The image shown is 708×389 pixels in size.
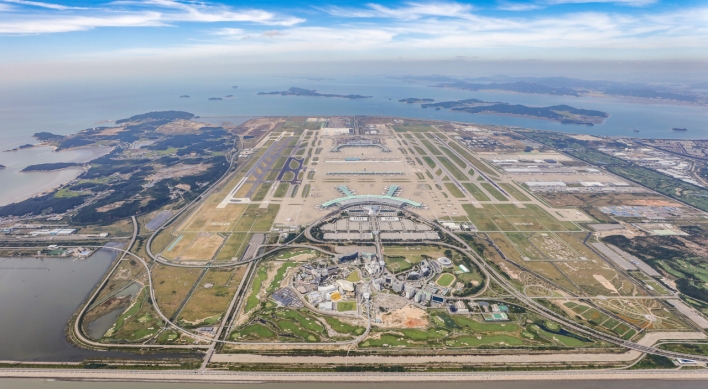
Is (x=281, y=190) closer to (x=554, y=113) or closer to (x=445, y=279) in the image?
(x=445, y=279)

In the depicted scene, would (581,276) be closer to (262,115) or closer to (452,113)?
(452,113)

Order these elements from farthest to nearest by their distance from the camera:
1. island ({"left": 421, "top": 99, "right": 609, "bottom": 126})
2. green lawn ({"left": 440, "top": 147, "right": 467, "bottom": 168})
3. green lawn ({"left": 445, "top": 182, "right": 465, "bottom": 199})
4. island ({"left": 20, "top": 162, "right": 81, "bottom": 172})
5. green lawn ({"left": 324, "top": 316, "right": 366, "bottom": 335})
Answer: island ({"left": 421, "top": 99, "right": 609, "bottom": 126})
green lawn ({"left": 440, "top": 147, "right": 467, "bottom": 168})
island ({"left": 20, "top": 162, "right": 81, "bottom": 172})
green lawn ({"left": 445, "top": 182, "right": 465, "bottom": 199})
green lawn ({"left": 324, "top": 316, "right": 366, "bottom": 335})

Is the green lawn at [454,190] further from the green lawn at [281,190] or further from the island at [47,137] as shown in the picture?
the island at [47,137]

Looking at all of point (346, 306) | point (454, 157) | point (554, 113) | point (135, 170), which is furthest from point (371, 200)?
point (554, 113)

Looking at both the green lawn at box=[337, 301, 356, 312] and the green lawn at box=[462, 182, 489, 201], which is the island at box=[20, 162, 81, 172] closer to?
the green lawn at box=[337, 301, 356, 312]

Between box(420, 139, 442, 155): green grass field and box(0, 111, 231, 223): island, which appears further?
box(420, 139, 442, 155): green grass field

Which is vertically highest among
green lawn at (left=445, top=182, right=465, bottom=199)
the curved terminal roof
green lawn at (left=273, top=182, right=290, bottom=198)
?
green lawn at (left=445, top=182, right=465, bottom=199)

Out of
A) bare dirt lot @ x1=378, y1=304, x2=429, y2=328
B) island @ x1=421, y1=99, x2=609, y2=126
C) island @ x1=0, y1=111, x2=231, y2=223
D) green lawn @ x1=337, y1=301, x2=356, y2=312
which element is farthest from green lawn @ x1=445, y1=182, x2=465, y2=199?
island @ x1=421, y1=99, x2=609, y2=126

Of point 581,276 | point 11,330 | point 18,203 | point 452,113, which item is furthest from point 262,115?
point 581,276

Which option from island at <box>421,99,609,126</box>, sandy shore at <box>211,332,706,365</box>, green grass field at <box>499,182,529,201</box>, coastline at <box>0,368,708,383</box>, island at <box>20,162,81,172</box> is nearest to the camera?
coastline at <box>0,368,708,383</box>
